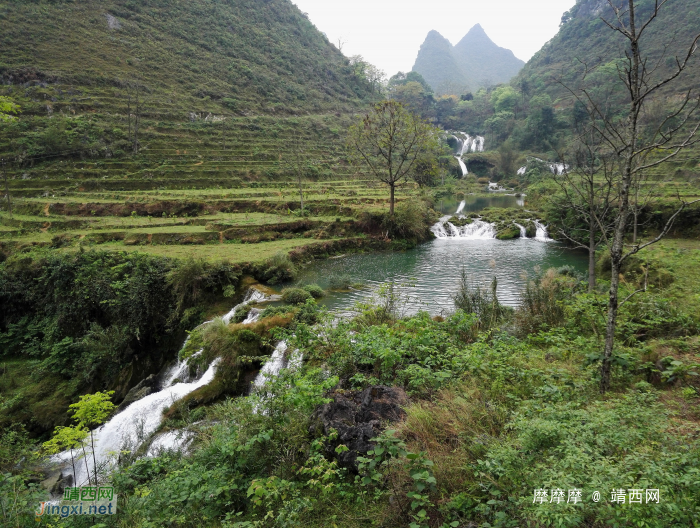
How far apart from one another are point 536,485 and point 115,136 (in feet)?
131

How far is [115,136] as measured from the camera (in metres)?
32.5

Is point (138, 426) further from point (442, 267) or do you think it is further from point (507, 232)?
point (507, 232)

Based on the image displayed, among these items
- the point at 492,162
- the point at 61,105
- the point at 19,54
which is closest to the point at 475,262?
the point at 61,105

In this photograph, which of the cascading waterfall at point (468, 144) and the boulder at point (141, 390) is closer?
the boulder at point (141, 390)

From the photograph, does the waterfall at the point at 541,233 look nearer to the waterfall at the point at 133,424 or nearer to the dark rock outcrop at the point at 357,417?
the waterfall at the point at 133,424

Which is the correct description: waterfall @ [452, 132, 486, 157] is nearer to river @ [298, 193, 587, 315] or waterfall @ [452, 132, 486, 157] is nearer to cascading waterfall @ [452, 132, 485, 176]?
cascading waterfall @ [452, 132, 485, 176]

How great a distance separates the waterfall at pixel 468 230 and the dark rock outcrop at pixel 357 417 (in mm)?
19387

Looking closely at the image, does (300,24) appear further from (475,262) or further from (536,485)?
(536,485)

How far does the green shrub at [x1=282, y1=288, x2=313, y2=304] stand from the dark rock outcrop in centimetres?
672

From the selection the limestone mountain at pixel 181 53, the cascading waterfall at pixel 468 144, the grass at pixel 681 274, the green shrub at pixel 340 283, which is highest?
the limestone mountain at pixel 181 53

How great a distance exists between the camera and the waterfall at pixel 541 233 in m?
21.2

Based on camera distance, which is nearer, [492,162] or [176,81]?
[176,81]

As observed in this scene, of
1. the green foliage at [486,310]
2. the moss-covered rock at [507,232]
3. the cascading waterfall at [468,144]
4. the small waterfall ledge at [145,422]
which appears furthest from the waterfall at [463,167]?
the small waterfall ledge at [145,422]

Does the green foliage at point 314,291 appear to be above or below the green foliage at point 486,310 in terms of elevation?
below
